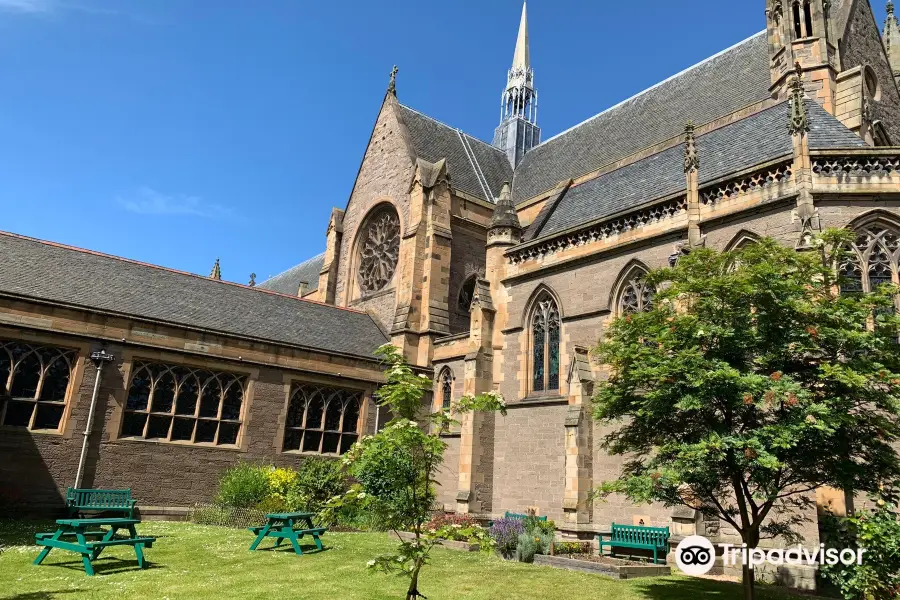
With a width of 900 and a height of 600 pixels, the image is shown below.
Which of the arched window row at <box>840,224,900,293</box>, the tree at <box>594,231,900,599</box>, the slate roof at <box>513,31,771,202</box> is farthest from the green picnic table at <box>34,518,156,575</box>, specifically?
the slate roof at <box>513,31,771,202</box>

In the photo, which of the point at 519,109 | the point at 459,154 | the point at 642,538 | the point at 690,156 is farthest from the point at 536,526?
Result: the point at 519,109

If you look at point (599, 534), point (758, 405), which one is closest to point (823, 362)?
point (758, 405)

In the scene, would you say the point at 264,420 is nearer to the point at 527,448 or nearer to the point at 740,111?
the point at 527,448

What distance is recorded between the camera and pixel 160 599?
838 cm

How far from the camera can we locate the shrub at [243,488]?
58.1 ft

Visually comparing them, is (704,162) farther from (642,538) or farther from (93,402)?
(93,402)

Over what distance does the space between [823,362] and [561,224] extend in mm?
14920

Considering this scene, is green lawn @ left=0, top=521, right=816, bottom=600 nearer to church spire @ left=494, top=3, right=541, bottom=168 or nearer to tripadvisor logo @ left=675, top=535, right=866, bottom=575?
tripadvisor logo @ left=675, top=535, right=866, bottom=575

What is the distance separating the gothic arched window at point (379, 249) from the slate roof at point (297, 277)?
1194 cm

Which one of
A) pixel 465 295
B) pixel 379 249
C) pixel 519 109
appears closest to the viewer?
pixel 465 295

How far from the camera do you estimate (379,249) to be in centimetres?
3083

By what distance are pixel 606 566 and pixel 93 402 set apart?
44.9 feet

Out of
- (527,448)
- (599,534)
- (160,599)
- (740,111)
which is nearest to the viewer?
(160,599)

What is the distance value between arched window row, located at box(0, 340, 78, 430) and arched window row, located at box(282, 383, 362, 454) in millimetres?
6479
